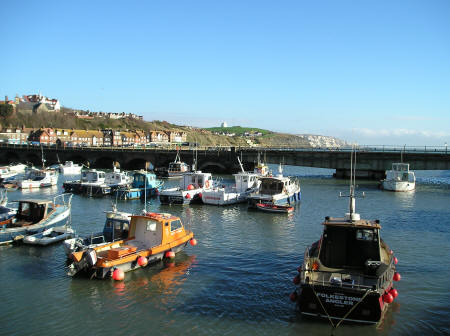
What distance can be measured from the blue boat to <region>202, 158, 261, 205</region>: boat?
897 cm

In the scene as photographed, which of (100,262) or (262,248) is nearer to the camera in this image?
(100,262)

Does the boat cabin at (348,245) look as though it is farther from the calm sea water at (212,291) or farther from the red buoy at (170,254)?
the red buoy at (170,254)

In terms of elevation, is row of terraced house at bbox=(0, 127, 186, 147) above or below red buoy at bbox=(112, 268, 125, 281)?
above

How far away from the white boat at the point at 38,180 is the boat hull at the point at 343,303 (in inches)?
2051

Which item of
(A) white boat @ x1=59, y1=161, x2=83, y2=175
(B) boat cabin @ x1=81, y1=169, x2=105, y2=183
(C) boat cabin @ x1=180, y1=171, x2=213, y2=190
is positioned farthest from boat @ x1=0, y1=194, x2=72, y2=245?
(A) white boat @ x1=59, y1=161, x2=83, y2=175

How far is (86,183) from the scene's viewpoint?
175ft

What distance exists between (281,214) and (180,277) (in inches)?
798

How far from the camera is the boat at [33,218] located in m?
27.5

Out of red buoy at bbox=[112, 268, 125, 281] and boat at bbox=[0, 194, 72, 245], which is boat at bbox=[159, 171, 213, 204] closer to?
boat at bbox=[0, 194, 72, 245]

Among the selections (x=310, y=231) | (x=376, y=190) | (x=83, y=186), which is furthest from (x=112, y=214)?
(x=376, y=190)

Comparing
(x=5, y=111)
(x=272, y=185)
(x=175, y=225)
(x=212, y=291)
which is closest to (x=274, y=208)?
(x=272, y=185)

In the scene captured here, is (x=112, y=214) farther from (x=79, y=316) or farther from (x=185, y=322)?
(x=185, y=322)

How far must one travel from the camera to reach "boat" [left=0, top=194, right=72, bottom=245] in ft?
90.4

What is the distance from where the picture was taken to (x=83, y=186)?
53.2m
